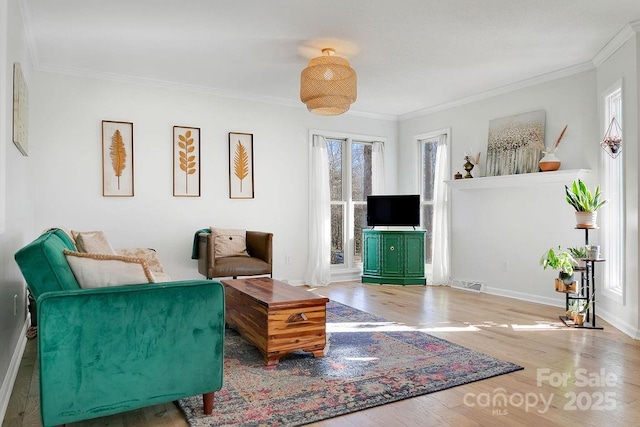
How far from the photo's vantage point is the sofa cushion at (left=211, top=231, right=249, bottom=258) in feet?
16.3

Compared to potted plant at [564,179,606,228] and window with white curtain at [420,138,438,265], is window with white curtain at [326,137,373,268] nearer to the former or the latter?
window with white curtain at [420,138,438,265]

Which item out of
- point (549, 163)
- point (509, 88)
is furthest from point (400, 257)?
point (509, 88)

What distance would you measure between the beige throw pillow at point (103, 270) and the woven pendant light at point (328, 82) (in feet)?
7.93

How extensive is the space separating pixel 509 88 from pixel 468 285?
2485 millimetres

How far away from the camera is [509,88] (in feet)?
17.3

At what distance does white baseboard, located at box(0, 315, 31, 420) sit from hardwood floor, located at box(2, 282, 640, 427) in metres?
0.03

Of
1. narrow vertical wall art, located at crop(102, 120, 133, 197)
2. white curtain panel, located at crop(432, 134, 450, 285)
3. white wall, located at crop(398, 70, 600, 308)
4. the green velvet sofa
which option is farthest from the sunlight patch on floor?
narrow vertical wall art, located at crop(102, 120, 133, 197)

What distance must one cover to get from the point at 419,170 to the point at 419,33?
313 cm

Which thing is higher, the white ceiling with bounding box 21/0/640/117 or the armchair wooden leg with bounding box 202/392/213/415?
the white ceiling with bounding box 21/0/640/117

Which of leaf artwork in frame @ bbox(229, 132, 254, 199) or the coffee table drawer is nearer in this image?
the coffee table drawer

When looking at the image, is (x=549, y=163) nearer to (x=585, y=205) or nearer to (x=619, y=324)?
(x=585, y=205)

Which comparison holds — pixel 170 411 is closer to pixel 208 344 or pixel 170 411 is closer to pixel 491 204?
pixel 208 344

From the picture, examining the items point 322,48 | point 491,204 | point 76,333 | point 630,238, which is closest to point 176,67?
point 322,48

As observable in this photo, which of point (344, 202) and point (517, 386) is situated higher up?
point (344, 202)
